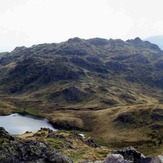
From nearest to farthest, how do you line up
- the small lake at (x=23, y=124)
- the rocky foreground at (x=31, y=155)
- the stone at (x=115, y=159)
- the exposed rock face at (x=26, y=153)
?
the stone at (x=115, y=159) → the rocky foreground at (x=31, y=155) → the exposed rock face at (x=26, y=153) → the small lake at (x=23, y=124)

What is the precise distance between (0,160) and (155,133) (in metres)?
145

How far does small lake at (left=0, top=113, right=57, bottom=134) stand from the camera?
6747 inches

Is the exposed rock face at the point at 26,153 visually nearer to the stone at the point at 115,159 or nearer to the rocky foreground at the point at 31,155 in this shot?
the rocky foreground at the point at 31,155

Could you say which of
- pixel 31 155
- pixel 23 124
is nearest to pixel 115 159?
pixel 31 155

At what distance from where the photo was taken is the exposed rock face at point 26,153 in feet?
107

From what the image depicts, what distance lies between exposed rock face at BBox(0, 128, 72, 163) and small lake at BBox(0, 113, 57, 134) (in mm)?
132429

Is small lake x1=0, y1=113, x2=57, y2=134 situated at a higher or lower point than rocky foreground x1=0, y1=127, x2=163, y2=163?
lower

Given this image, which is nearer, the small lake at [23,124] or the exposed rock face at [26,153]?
the exposed rock face at [26,153]

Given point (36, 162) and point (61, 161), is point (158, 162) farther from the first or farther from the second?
point (36, 162)

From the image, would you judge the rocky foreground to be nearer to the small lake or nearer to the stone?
the stone

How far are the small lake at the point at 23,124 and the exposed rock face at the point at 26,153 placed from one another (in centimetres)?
13243

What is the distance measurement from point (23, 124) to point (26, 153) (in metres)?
151

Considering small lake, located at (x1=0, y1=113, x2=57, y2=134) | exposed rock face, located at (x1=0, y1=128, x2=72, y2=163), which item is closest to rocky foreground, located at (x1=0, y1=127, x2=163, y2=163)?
exposed rock face, located at (x1=0, y1=128, x2=72, y2=163)

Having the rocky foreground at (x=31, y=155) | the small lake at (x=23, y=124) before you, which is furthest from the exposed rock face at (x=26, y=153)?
the small lake at (x=23, y=124)
